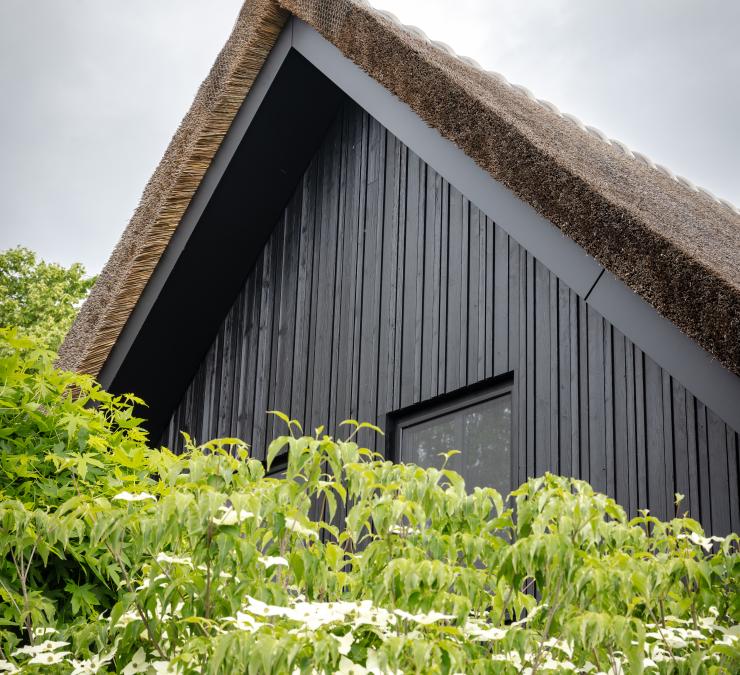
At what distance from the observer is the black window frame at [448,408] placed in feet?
16.1

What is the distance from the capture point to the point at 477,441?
199 inches

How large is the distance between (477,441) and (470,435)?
6 cm

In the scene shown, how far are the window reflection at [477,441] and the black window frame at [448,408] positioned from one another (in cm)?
2

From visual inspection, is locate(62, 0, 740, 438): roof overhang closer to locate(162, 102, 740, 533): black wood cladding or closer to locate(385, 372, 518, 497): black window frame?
locate(162, 102, 740, 533): black wood cladding

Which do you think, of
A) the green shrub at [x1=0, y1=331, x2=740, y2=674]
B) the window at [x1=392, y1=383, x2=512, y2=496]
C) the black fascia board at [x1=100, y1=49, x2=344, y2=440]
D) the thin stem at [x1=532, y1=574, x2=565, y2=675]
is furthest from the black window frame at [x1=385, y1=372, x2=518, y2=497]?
the black fascia board at [x1=100, y1=49, x2=344, y2=440]

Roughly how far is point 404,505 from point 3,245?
38.5 meters

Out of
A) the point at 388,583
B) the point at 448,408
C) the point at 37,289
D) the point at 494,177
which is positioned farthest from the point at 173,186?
the point at 37,289

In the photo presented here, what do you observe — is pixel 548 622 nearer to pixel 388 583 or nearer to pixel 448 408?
pixel 388 583

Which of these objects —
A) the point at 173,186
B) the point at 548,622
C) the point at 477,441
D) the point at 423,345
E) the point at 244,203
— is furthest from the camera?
the point at 244,203

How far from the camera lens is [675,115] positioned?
90.7 ft

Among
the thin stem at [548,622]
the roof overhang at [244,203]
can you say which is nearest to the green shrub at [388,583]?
the thin stem at [548,622]

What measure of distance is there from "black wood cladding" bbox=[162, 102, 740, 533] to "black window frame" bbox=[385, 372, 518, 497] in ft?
0.17

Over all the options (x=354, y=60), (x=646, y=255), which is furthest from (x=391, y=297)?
(x=646, y=255)

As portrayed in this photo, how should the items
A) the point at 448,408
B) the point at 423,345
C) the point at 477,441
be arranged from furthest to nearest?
the point at 423,345 → the point at 448,408 → the point at 477,441
